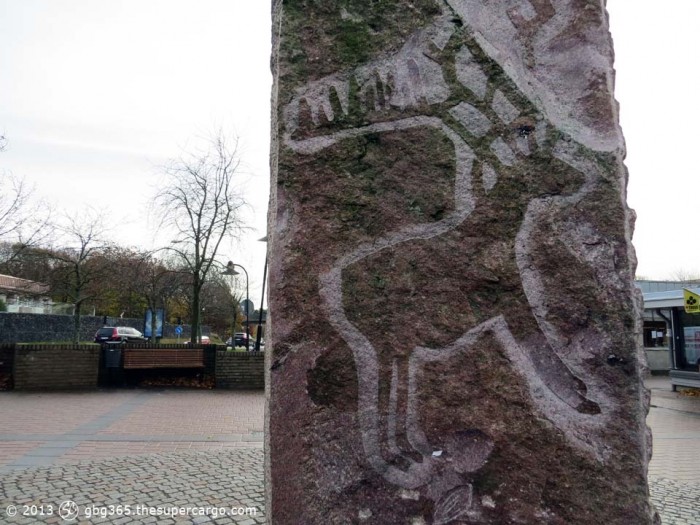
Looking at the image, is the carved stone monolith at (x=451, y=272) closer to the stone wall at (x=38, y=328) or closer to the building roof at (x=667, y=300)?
the building roof at (x=667, y=300)

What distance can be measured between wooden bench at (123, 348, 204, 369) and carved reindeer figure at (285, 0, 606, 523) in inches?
458

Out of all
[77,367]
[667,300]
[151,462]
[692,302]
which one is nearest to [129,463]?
[151,462]

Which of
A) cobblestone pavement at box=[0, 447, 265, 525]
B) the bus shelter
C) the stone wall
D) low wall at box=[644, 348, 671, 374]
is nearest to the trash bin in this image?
cobblestone pavement at box=[0, 447, 265, 525]

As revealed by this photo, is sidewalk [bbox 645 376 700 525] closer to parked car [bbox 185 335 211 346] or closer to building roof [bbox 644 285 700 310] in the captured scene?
building roof [bbox 644 285 700 310]

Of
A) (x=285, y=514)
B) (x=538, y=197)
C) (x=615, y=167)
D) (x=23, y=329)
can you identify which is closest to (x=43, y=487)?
(x=285, y=514)

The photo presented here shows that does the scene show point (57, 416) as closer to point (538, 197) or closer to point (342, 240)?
point (342, 240)

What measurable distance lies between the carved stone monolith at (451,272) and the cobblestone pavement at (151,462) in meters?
2.33

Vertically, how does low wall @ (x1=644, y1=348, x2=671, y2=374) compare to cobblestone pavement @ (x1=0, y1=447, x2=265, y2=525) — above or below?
above

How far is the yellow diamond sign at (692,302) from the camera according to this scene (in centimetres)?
1237

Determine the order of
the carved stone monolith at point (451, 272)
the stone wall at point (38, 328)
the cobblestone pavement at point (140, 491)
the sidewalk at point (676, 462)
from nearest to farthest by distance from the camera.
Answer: the carved stone monolith at point (451, 272), the cobblestone pavement at point (140, 491), the sidewalk at point (676, 462), the stone wall at point (38, 328)

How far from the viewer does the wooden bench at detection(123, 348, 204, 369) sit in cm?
1284

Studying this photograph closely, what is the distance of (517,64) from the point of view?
8.29 ft

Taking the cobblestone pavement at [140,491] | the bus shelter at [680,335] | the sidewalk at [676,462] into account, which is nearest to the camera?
the cobblestone pavement at [140,491]

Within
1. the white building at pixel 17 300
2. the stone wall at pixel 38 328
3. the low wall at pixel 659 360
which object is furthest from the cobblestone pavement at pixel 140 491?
the white building at pixel 17 300
